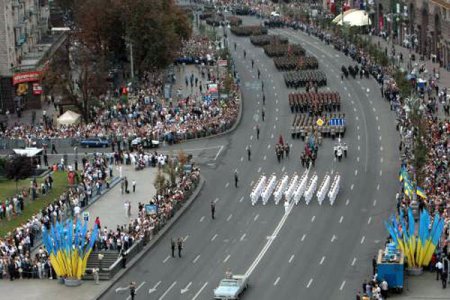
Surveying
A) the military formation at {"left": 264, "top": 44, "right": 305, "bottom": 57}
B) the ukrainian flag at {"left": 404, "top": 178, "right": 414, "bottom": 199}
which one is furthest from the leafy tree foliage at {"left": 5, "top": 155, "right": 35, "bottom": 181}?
the military formation at {"left": 264, "top": 44, "right": 305, "bottom": 57}

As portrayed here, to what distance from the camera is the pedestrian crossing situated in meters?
118

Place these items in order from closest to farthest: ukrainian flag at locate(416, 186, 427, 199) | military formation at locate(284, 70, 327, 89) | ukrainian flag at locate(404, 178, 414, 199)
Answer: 1. ukrainian flag at locate(416, 186, 427, 199)
2. ukrainian flag at locate(404, 178, 414, 199)
3. military formation at locate(284, 70, 327, 89)

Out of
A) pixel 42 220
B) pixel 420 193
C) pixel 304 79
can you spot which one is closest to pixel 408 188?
pixel 420 193

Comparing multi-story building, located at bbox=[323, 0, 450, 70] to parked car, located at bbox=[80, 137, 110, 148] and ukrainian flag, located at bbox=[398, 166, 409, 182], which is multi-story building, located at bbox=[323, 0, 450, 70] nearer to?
parked car, located at bbox=[80, 137, 110, 148]

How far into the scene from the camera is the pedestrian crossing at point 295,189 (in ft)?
388

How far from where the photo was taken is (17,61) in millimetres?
167625

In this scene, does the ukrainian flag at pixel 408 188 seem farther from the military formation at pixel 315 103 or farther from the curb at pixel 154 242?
the military formation at pixel 315 103

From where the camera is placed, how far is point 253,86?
174m

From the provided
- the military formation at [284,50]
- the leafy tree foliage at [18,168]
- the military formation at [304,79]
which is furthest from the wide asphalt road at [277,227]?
the military formation at [284,50]

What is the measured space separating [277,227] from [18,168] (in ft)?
75.8

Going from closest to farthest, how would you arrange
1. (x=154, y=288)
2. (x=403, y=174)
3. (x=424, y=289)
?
1. (x=424, y=289)
2. (x=154, y=288)
3. (x=403, y=174)

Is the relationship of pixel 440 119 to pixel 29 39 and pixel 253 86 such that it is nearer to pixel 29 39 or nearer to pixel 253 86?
pixel 253 86

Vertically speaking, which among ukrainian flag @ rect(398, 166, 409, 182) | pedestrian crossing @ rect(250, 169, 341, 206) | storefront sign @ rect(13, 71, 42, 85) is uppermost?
storefront sign @ rect(13, 71, 42, 85)

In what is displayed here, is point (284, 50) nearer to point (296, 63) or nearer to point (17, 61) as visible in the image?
point (296, 63)
